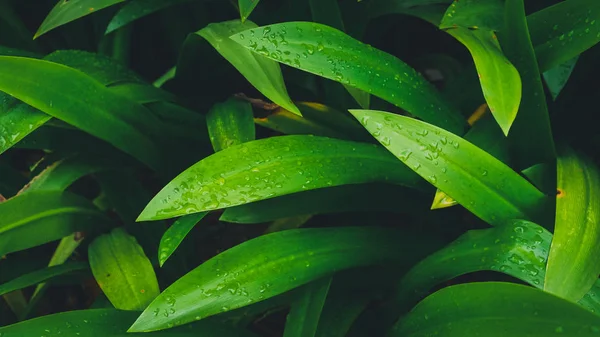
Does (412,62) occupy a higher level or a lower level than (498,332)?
higher

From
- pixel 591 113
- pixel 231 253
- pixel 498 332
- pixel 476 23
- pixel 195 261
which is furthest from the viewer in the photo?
pixel 195 261

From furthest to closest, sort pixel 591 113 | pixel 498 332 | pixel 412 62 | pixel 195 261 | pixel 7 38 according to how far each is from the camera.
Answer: pixel 412 62
pixel 7 38
pixel 195 261
pixel 591 113
pixel 498 332

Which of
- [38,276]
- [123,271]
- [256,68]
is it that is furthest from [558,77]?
[38,276]

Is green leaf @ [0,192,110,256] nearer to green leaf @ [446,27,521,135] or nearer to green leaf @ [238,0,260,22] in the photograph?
green leaf @ [238,0,260,22]

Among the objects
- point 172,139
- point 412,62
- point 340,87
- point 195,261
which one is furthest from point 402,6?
point 195,261

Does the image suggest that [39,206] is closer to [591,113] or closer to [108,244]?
[108,244]

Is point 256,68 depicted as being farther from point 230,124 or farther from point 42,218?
point 42,218

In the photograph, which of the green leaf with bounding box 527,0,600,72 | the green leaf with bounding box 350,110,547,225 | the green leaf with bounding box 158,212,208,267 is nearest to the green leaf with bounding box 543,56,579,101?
the green leaf with bounding box 527,0,600,72
